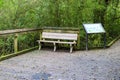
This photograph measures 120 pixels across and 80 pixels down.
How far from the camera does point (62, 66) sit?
730 cm

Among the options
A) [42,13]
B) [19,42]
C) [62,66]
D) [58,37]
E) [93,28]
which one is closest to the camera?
[62,66]

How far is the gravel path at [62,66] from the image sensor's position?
6.14 metres

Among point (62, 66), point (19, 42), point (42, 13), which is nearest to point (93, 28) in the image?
point (42, 13)

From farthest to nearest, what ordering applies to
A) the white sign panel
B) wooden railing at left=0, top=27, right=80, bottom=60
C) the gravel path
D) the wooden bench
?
the white sign panel < wooden railing at left=0, top=27, right=80, bottom=60 < the wooden bench < the gravel path

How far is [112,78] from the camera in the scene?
19.5 feet

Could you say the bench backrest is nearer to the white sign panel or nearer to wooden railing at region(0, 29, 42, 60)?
wooden railing at region(0, 29, 42, 60)

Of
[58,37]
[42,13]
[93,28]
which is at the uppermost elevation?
[42,13]

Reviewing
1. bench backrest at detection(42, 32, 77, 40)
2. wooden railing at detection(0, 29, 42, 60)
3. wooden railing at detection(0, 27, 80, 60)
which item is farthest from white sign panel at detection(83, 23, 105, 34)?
wooden railing at detection(0, 29, 42, 60)

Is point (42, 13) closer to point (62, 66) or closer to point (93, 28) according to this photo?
point (93, 28)

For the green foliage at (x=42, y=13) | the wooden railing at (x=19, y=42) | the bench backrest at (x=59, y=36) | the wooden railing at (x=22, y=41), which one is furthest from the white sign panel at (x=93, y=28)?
the wooden railing at (x=19, y=42)

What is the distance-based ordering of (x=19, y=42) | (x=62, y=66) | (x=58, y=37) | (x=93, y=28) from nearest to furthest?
(x=62, y=66), (x=58, y=37), (x=19, y=42), (x=93, y=28)

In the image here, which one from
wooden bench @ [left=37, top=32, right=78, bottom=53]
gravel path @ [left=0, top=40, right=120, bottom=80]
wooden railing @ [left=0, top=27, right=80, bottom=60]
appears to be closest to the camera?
gravel path @ [left=0, top=40, right=120, bottom=80]

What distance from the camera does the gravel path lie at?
242 inches

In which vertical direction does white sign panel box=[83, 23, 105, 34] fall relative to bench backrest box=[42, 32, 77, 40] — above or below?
above
